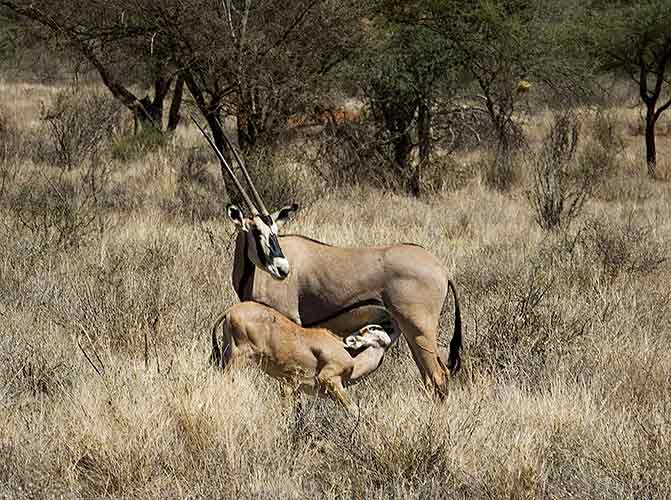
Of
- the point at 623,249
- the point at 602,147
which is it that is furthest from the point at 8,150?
the point at 623,249

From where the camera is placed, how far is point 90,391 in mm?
5617

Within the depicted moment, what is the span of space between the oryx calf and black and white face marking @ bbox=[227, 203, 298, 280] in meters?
0.26

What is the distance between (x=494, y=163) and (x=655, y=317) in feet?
33.5

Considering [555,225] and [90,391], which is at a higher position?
[90,391]

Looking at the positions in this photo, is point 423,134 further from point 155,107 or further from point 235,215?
point 235,215

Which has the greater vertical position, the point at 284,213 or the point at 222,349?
the point at 284,213

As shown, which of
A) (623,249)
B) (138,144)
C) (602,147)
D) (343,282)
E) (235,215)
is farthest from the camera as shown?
(602,147)

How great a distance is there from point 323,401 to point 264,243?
105 centimetres

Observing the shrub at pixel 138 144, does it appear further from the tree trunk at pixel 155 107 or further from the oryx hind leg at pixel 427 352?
the oryx hind leg at pixel 427 352

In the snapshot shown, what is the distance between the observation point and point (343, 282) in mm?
6270

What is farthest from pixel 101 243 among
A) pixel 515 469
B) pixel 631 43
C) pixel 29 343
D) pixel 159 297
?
A: pixel 631 43

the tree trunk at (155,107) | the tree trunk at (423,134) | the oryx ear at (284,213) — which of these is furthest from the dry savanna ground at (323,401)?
the tree trunk at (155,107)

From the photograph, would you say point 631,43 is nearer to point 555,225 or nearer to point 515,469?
point 555,225

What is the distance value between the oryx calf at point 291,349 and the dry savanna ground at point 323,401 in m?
0.14
